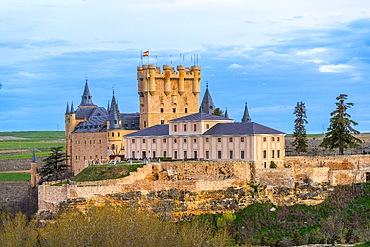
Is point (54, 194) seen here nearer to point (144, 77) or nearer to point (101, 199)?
point (101, 199)

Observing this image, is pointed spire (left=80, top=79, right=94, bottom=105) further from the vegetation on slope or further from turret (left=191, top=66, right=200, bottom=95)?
the vegetation on slope

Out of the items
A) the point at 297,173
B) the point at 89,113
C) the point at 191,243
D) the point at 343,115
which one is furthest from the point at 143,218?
the point at 89,113

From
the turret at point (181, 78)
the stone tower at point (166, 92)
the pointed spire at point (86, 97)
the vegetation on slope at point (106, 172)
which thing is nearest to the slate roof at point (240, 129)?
the vegetation on slope at point (106, 172)

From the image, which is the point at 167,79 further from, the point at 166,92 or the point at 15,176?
the point at 15,176

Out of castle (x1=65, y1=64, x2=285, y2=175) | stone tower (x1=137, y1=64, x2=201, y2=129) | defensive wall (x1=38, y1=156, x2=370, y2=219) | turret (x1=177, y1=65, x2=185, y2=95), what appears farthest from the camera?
turret (x1=177, y1=65, x2=185, y2=95)

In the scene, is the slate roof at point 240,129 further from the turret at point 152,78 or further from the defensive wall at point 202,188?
the turret at point 152,78

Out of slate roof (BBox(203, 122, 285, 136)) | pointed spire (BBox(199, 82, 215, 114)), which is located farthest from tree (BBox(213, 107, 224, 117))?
slate roof (BBox(203, 122, 285, 136))

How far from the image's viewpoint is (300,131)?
10538cm

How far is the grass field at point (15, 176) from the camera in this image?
400ft

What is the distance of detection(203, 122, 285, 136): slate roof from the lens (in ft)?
284

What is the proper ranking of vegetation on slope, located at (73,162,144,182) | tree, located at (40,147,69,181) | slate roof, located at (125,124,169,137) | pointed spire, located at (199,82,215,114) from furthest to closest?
1. pointed spire, located at (199,82,215,114)
2. tree, located at (40,147,69,181)
3. slate roof, located at (125,124,169,137)
4. vegetation on slope, located at (73,162,144,182)

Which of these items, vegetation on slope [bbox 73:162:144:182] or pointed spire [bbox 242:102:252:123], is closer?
vegetation on slope [bbox 73:162:144:182]

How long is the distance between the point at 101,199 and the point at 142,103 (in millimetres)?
29203

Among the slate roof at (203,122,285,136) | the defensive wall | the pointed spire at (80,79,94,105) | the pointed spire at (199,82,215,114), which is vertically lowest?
the defensive wall
